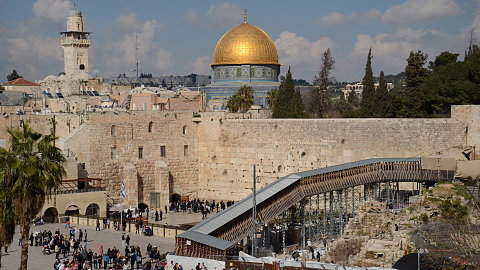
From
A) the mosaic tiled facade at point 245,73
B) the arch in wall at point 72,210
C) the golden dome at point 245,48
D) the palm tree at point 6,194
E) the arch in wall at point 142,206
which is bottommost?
the arch in wall at point 142,206

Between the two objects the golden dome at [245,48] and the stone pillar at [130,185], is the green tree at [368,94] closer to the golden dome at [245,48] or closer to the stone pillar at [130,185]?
the golden dome at [245,48]

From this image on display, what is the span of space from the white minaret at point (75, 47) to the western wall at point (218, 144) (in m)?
22.3

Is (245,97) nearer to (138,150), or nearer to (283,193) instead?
(138,150)

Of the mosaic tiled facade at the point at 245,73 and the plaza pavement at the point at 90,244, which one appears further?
the mosaic tiled facade at the point at 245,73

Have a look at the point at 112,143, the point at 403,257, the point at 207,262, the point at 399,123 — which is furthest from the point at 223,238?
the point at 112,143

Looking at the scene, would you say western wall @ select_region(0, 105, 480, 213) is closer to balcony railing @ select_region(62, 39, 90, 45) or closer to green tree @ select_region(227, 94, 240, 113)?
green tree @ select_region(227, 94, 240, 113)

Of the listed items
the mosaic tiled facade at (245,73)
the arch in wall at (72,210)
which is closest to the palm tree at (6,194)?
the arch in wall at (72,210)

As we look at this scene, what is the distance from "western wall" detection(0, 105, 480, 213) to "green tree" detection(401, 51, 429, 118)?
4.22 meters

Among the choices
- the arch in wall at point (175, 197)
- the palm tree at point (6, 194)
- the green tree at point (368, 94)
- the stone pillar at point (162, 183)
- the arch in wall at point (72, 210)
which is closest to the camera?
the palm tree at point (6, 194)

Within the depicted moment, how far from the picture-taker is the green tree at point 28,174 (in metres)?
17.3

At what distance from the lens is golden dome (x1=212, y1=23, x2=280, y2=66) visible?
47125 millimetres

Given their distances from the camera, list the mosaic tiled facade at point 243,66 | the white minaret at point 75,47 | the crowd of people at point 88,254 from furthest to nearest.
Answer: the white minaret at point 75,47, the mosaic tiled facade at point 243,66, the crowd of people at point 88,254

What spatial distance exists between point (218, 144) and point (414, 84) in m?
11.3

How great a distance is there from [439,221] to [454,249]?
136 inches
